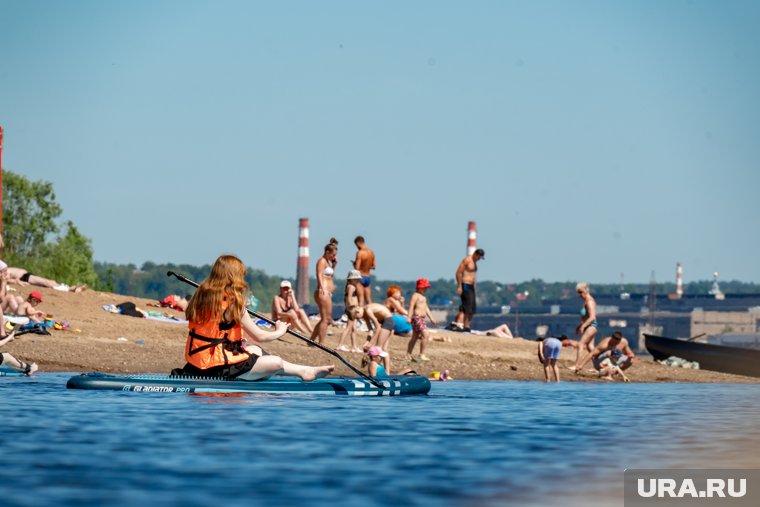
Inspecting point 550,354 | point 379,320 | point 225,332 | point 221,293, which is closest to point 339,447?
point 221,293

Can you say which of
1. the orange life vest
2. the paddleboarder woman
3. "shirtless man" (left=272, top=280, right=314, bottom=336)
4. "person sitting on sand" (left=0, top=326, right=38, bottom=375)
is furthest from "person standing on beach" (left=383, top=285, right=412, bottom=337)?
the orange life vest

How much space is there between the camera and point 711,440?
11.9m

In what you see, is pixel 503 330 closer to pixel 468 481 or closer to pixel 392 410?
pixel 392 410

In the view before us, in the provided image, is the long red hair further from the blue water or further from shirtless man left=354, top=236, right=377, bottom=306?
shirtless man left=354, top=236, right=377, bottom=306

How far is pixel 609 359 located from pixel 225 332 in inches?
490

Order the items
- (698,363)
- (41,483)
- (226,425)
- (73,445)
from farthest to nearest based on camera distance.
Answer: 1. (698,363)
2. (226,425)
3. (73,445)
4. (41,483)

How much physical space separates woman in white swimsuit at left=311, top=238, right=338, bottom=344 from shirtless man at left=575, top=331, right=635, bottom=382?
454cm

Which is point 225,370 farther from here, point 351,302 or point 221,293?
point 351,302

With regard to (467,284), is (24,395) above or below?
below

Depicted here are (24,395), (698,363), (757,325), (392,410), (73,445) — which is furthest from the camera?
(757,325)

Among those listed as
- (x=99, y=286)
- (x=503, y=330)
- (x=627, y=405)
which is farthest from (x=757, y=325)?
(x=627, y=405)

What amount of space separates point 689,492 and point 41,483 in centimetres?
375

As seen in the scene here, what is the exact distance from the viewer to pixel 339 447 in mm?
10336

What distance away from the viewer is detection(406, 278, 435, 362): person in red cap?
24406 millimetres
